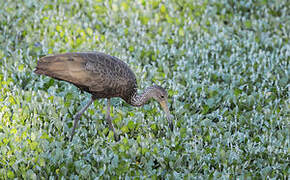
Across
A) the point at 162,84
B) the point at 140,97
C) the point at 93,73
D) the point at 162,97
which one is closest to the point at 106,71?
the point at 93,73

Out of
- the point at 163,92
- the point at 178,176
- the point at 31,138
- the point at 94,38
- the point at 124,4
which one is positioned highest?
the point at 124,4

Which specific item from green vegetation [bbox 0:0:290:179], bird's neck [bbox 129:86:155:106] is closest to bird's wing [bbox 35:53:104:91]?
bird's neck [bbox 129:86:155:106]

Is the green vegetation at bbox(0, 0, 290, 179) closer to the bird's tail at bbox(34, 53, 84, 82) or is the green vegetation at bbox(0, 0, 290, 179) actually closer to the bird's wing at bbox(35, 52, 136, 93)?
the bird's wing at bbox(35, 52, 136, 93)

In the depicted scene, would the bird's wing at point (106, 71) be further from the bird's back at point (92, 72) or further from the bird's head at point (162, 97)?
the bird's head at point (162, 97)

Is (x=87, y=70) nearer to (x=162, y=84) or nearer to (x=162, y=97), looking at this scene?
(x=162, y=97)

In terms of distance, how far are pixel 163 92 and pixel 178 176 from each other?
1.23m

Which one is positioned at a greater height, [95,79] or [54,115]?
[95,79]

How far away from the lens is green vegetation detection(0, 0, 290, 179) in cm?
500

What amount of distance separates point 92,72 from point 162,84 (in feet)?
6.06

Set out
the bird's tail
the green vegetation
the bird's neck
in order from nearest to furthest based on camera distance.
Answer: the bird's tail < the green vegetation < the bird's neck

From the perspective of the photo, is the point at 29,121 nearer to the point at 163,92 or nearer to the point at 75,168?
the point at 75,168

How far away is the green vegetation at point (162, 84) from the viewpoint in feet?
16.4

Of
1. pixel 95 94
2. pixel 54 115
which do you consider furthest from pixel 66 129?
pixel 95 94

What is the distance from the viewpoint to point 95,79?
4980 millimetres
